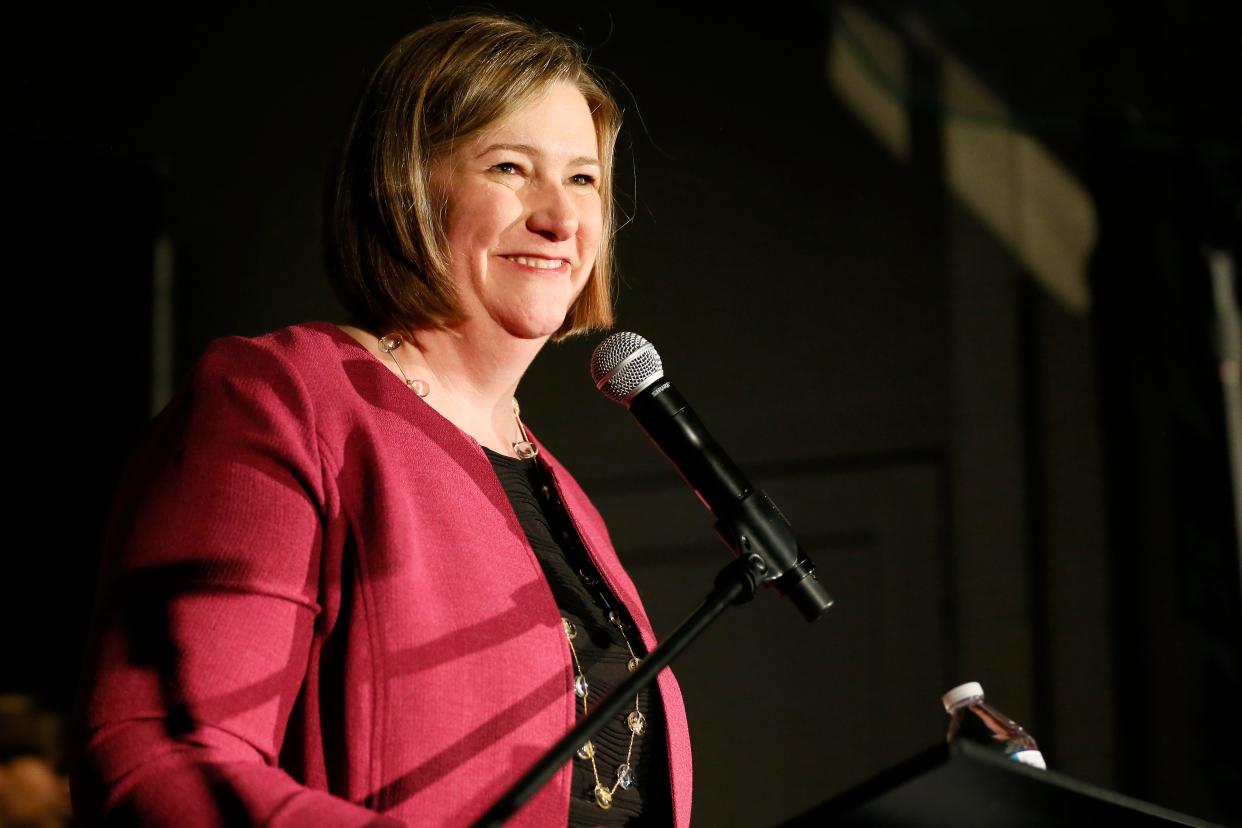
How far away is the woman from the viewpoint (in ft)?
3.25

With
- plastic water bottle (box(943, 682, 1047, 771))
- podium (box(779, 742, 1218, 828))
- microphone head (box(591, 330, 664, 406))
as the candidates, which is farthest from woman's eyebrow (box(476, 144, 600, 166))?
podium (box(779, 742, 1218, 828))

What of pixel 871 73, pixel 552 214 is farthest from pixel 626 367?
pixel 871 73

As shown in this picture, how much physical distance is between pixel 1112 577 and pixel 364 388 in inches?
87.5

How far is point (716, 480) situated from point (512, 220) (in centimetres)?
44

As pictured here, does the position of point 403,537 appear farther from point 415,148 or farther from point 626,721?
point 415,148

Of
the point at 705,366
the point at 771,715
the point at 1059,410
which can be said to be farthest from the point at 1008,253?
the point at 771,715

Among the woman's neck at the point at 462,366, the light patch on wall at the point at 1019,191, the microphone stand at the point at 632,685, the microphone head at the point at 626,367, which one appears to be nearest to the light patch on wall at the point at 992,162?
the light patch on wall at the point at 1019,191

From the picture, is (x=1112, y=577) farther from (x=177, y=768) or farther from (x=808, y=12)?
(x=177, y=768)

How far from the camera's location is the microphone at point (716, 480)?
1027 mm

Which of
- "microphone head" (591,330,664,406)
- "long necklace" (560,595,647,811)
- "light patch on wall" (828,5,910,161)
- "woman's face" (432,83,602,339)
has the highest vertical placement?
"light patch on wall" (828,5,910,161)

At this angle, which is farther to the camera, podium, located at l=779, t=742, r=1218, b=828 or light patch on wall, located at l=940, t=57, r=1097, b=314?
light patch on wall, located at l=940, t=57, r=1097, b=314

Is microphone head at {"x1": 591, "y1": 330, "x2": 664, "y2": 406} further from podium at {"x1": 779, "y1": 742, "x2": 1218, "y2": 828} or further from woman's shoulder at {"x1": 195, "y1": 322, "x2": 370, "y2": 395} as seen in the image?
podium at {"x1": 779, "y1": 742, "x2": 1218, "y2": 828}

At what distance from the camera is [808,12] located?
11.2 ft

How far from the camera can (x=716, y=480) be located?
1.06m
